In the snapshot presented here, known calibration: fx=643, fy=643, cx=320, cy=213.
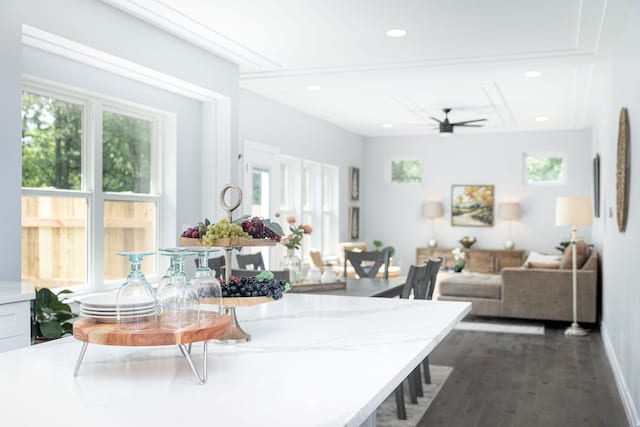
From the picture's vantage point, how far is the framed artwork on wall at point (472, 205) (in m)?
10.7

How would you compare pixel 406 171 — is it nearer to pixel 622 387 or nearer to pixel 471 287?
pixel 471 287

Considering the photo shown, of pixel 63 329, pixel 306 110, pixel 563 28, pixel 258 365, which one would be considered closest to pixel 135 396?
→ pixel 258 365

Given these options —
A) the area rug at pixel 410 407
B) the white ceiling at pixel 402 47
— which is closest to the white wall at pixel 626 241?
the white ceiling at pixel 402 47

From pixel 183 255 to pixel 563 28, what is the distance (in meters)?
4.04

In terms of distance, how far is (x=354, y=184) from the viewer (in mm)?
10938

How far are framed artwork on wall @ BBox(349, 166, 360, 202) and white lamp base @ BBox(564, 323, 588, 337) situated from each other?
186 inches

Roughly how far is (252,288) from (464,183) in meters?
9.43

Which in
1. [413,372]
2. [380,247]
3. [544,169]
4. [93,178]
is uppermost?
[544,169]

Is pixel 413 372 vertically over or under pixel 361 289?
under

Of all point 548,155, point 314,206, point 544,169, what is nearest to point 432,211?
point 544,169

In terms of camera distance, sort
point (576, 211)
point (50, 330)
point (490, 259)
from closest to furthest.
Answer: point (50, 330), point (576, 211), point (490, 259)

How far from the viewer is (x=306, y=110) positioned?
336 inches

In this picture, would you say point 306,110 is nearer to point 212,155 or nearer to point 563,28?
point 212,155

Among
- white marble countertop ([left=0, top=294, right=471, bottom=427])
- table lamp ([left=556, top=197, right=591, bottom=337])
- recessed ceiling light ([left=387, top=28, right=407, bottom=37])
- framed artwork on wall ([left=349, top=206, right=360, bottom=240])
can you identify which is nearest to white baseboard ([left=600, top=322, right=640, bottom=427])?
table lamp ([left=556, top=197, right=591, bottom=337])
